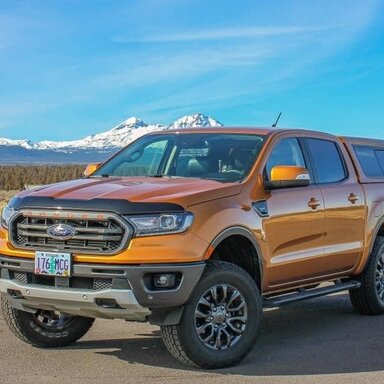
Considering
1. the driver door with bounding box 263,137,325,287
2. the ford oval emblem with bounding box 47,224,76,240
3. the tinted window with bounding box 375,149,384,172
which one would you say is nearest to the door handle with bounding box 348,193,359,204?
the driver door with bounding box 263,137,325,287

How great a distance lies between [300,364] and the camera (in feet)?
19.8

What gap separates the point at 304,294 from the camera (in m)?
6.94

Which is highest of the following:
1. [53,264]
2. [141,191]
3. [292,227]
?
[141,191]

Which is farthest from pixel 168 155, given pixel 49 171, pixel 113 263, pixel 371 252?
pixel 49 171

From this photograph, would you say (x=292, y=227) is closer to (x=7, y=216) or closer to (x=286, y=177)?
(x=286, y=177)

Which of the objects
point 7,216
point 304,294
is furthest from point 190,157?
point 7,216

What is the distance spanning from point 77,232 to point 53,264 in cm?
31

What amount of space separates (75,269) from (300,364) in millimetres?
2030

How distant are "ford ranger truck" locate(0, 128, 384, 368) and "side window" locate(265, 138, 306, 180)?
0.07ft

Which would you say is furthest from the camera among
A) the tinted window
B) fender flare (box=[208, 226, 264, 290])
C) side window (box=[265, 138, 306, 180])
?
the tinted window

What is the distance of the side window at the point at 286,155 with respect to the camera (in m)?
6.71

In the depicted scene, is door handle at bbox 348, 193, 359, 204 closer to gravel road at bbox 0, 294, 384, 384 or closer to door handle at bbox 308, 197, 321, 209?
door handle at bbox 308, 197, 321, 209

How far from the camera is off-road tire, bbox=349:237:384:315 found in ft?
26.5

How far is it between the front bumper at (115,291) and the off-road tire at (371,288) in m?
3.15
